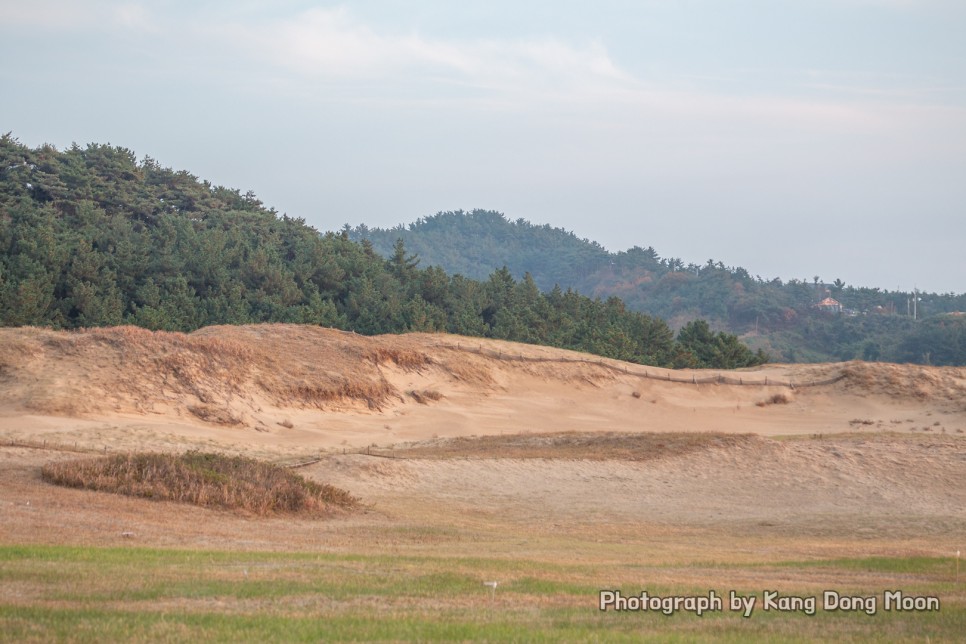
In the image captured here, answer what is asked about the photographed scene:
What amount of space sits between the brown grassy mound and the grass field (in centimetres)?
422

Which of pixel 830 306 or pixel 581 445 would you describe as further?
pixel 830 306

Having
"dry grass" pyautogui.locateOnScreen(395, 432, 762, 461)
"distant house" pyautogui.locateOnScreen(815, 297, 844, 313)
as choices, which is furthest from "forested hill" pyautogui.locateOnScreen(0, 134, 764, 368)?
"distant house" pyautogui.locateOnScreen(815, 297, 844, 313)

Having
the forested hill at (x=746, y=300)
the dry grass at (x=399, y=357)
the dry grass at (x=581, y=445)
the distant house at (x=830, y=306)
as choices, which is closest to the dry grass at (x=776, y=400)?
the dry grass at (x=581, y=445)

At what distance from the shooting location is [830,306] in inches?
5034

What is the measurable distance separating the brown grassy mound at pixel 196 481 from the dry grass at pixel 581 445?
5.28 metres

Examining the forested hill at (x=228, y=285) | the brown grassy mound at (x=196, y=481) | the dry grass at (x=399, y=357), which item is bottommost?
the brown grassy mound at (x=196, y=481)

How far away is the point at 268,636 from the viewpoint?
7.22m

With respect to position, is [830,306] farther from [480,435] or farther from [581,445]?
[581,445]

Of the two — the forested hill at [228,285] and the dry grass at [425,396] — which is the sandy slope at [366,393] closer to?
the dry grass at [425,396]

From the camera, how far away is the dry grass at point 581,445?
21.8 m

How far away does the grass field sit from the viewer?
7.48 m

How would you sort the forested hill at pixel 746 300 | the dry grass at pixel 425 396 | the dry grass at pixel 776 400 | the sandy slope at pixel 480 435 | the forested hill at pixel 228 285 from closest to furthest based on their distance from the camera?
the sandy slope at pixel 480 435 → the dry grass at pixel 425 396 → the dry grass at pixel 776 400 → the forested hill at pixel 228 285 → the forested hill at pixel 746 300

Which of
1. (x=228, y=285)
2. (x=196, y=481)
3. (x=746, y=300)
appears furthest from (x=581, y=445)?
(x=746, y=300)

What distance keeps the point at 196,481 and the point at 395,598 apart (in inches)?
299
